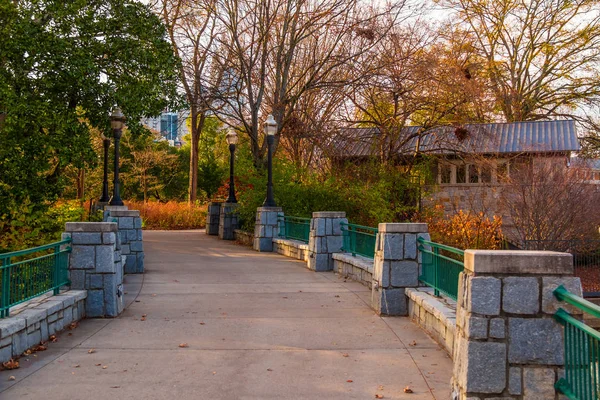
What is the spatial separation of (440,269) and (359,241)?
517 cm

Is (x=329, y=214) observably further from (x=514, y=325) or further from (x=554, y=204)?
(x=514, y=325)

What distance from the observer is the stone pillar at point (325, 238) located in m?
14.1

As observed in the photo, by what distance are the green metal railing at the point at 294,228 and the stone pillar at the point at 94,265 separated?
27.1 ft

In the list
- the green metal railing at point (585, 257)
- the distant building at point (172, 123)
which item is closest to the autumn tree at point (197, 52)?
the distant building at point (172, 123)

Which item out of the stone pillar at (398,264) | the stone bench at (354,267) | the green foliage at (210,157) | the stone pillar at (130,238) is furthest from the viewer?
the green foliage at (210,157)

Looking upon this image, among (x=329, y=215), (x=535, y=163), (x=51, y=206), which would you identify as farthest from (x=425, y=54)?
(x=51, y=206)

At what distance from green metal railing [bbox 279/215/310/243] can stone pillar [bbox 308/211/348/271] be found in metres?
2.36

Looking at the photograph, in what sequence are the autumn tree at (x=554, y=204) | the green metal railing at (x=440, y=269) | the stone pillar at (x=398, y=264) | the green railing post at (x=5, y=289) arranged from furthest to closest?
the autumn tree at (x=554, y=204) < the stone pillar at (x=398, y=264) < the green metal railing at (x=440, y=269) < the green railing post at (x=5, y=289)

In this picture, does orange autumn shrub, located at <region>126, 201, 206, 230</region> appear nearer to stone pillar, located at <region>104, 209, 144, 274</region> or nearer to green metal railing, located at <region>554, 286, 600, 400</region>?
stone pillar, located at <region>104, 209, 144, 274</region>

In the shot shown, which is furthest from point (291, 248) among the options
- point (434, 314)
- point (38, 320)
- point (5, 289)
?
point (5, 289)

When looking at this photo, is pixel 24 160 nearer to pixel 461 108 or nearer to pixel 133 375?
pixel 133 375

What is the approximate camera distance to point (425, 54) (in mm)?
23688

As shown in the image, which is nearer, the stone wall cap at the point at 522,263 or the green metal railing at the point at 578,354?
the green metal railing at the point at 578,354

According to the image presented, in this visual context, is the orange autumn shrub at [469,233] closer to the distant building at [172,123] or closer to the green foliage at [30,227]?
the distant building at [172,123]
